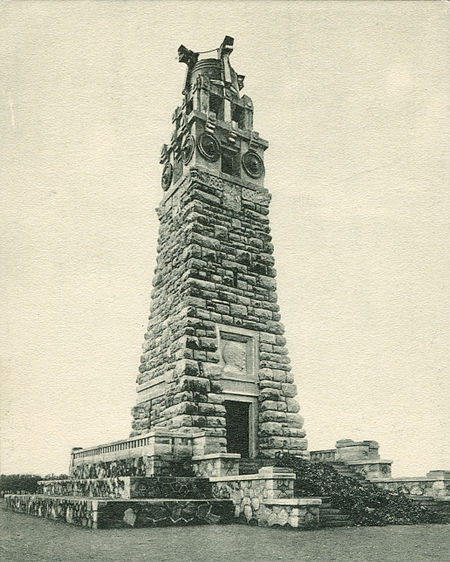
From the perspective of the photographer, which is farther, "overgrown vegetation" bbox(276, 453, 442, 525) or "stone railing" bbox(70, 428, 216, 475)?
Result: "stone railing" bbox(70, 428, 216, 475)

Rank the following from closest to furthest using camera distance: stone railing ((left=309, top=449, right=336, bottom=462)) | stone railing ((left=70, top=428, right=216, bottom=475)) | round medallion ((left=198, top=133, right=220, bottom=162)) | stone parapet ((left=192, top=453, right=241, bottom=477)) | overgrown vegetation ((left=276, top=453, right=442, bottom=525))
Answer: overgrown vegetation ((left=276, top=453, right=442, bottom=525))
stone parapet ((left=192, top=453, right=241, bottom=477))
stone railing ((left=70, top=428, right=216, bottom=475))
stone railing ((left=309, top=449, right=336, bottom=462))
round medallion ((left=198, top=133, right=220, bottom=162))

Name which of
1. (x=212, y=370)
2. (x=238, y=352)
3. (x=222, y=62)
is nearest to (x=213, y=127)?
(x=222, y=62)

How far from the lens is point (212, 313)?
1639 cm

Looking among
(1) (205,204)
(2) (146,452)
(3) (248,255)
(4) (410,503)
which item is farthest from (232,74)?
(4) (410,503)

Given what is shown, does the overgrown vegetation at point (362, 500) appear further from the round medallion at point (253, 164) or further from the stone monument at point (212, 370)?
the round medallion at point (253, 164)

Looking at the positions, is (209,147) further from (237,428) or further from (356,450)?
(356,450)

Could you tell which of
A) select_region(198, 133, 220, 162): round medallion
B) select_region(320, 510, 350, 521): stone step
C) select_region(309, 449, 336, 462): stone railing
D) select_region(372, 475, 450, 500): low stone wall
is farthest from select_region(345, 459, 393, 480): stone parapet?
select_region(198, 133, 220, 162): round medallion

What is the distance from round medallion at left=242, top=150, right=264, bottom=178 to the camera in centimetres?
1909

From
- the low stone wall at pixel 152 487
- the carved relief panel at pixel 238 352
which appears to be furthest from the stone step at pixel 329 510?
the carved relief panel at pixel 238 352

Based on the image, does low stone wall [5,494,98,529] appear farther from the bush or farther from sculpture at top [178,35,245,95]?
sculpture at top [178,35,245,95]

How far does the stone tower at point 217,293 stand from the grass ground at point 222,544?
4312mm

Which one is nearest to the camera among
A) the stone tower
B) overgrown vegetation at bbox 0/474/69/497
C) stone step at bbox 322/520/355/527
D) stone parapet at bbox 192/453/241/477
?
stone step at bbox 322/520/355/527

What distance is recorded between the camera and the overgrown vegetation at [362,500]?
11672 mm

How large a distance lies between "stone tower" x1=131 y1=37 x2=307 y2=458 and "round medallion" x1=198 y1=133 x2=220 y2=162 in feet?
0.12
